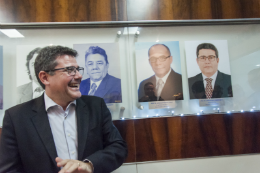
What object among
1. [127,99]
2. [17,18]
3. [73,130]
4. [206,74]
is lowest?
[73,130]

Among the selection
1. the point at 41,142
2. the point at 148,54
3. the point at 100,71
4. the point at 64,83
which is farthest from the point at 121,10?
the point at 41,142

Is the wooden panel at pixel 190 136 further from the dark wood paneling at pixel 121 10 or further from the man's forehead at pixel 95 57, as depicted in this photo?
the dark wood paneling at pixel 121 10

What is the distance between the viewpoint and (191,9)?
4.57 feet

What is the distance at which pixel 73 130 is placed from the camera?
108 centimetres

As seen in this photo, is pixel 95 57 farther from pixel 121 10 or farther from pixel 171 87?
pixel 171 87

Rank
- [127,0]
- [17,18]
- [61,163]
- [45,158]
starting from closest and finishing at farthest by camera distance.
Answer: [61,163]
[45,158]
[17,18]
[127,0]

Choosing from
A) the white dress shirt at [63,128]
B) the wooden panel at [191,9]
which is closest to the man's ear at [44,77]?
the white dress shirt at [63,128]

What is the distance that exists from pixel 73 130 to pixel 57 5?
0.98m

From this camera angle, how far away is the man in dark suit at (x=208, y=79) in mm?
1369

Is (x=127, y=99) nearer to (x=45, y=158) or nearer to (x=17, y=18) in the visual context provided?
(x=45, y=158)

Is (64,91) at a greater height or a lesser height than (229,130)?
greater

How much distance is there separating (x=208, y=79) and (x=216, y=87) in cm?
10

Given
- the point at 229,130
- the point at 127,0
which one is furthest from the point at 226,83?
the point at 127,0

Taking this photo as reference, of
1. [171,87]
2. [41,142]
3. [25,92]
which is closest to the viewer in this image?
[41,142]
